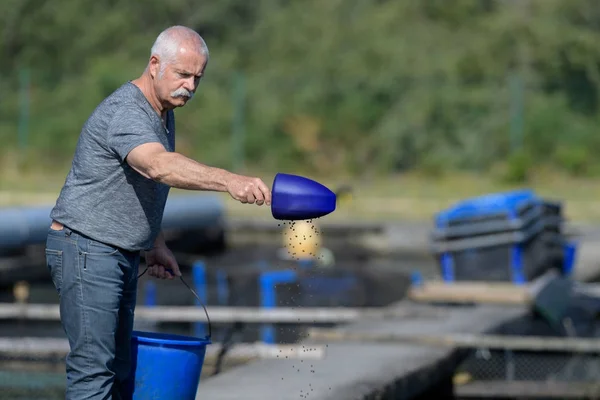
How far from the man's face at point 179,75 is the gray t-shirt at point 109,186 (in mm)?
84

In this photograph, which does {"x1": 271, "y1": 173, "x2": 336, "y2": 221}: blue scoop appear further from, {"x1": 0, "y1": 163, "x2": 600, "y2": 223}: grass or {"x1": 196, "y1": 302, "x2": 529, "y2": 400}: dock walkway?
{"x1": 0, "y1": 163, "x2": 600, "y2": 223}: grass

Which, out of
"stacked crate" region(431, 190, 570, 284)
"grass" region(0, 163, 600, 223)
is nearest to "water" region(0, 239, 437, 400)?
"stacked crate" region(431, 190, 570, 284)

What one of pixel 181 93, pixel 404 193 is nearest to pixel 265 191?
pixel 181 93

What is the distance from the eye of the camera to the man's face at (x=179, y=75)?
13.6 feet

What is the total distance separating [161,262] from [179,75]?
0.98 m

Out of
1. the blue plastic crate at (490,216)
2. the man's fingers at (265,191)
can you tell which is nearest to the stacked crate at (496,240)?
the blue plastic crate at (490,216)

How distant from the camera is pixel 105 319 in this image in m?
4.20

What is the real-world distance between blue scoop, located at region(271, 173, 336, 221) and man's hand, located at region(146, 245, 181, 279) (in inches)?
35.7

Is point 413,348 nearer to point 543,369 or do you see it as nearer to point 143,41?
point 543,369

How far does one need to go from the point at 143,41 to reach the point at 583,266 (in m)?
24.3

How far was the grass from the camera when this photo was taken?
67.8 ft

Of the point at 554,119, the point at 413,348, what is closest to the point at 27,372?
the point at 413,348

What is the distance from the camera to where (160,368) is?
14.8ft

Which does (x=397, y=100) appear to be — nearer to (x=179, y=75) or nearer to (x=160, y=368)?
(x=160, y=368)
